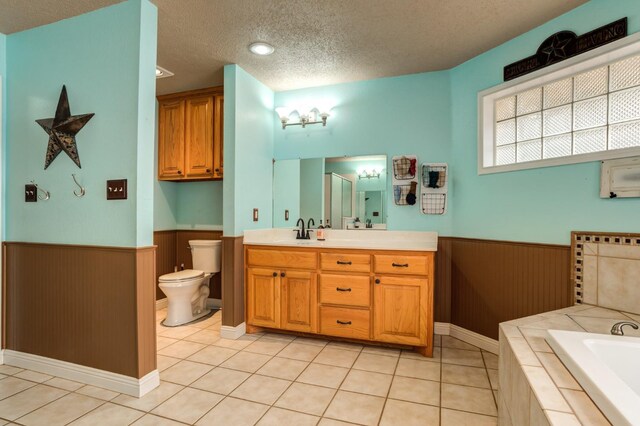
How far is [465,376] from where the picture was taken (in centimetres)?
214

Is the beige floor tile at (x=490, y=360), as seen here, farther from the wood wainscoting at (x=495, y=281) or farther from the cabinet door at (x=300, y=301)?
the cabinet door at (x=300, y=301)

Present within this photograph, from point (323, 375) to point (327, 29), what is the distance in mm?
2410

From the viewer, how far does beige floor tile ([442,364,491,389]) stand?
6.73 ft

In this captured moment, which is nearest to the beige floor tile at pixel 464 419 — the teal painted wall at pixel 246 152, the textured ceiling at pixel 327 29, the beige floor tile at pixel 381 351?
the beige floor tile at pixel 381 351

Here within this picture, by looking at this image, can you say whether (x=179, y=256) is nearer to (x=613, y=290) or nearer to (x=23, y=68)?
(x=23, y=68)

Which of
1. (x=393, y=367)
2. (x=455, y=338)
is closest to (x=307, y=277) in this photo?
(x=393, y=367)

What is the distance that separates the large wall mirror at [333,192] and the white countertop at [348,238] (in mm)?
70

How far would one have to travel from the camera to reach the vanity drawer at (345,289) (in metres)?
2.57

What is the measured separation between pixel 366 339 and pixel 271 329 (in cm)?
92

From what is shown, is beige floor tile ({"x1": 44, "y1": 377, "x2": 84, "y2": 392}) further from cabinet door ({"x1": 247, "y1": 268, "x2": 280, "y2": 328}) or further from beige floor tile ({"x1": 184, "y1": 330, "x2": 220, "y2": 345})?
cabinet door ({"x1": 247, "y1": 268, "x2": 280, "y2": 328})

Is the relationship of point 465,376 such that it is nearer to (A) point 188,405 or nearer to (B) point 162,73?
(A) point 188,405

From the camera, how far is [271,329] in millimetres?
2965

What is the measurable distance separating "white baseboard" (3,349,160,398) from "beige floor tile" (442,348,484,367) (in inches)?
80.7

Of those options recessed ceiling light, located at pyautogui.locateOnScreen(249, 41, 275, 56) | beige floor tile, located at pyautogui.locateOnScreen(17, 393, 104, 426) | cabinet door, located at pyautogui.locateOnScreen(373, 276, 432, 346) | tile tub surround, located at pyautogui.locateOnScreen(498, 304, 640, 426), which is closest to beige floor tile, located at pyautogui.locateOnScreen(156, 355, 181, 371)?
beige floor tile, located at pyautogui.locateOnScreen(17, 393, 104, 426)
